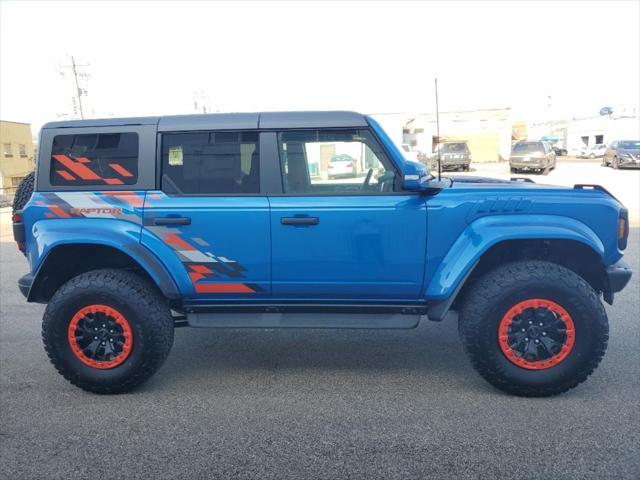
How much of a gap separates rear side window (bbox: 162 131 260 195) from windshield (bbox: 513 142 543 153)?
22.8 meters

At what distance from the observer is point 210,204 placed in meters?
3.54

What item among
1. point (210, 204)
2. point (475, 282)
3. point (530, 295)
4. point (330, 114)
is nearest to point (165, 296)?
point (210, 204)

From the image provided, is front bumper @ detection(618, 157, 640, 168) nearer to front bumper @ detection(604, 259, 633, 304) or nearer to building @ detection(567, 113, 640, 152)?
building @ detection(567, 113, 640, 152)

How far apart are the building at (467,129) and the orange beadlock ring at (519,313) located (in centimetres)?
3386

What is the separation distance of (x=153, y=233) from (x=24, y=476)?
1.61 m

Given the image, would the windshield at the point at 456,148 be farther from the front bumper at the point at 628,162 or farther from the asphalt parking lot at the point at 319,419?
the asphalt parking lot at the point at 319,419

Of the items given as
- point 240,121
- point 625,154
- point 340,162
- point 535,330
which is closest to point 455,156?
point 625,154

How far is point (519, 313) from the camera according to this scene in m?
3.43

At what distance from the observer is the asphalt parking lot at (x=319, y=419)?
273 centimetres

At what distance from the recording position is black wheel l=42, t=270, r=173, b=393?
3568 millimetres

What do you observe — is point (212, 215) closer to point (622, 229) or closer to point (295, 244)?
point (295, 244)

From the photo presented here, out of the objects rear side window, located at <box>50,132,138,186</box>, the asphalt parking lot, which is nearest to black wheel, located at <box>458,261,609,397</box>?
the asphalt parking lot

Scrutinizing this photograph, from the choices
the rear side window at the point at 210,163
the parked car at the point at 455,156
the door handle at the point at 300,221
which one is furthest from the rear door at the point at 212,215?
the parked car at the point at 455,156

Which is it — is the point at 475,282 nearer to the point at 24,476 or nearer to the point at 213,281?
the point at 213,281
